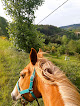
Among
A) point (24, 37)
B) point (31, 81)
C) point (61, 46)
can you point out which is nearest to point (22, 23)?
point (24, 37)

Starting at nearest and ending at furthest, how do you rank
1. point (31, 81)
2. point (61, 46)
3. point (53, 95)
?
point (53, 95) < point (31, 81) < point (61, 46)

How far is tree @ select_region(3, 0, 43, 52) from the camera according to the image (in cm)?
475

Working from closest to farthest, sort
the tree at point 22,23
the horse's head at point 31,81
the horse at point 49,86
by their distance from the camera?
the horse at point 49,86 → the horse's head at point 31,81 → the tree at point 22,23

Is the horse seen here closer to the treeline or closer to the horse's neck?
the horse's neck

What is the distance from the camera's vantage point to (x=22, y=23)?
5012 millimetres

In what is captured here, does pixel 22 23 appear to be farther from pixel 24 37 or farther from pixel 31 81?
pixel 31 81

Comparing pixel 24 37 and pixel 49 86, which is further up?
pixel 24 37

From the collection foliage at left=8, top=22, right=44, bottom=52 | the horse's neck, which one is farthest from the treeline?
the horse's neck

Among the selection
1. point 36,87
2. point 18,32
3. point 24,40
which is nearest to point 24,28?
point 18,32

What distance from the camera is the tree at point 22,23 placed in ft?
15.6

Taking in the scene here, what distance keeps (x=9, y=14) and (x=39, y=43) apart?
264 centimetres

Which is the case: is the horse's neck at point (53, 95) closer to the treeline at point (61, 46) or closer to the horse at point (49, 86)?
the horse at point (49, 86)

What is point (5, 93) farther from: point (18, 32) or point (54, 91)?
point (18, 32)

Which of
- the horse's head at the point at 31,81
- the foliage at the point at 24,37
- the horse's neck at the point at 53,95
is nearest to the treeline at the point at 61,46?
the foliage at the point at 24,37
